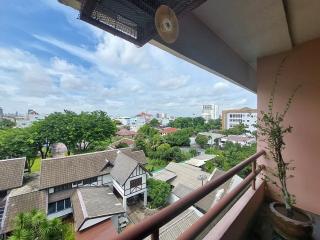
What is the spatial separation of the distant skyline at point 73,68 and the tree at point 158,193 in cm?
456

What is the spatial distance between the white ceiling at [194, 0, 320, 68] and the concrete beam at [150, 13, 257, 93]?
0.07m

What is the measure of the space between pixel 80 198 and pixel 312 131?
6.81 m

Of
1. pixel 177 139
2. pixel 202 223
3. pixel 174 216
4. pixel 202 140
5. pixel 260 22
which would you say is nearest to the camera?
pixel 174 216

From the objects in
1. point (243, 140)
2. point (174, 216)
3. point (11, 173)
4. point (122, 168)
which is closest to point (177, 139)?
point (243, 140)

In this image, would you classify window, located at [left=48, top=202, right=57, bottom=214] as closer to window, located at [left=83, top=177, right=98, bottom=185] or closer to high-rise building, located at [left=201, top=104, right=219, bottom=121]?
window, located at [left=83, top=177, right=98, bottom=185]

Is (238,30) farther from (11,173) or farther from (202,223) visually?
(11,173)

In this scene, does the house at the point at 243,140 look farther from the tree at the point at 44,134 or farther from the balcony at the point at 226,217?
the tree at the point at 44,134

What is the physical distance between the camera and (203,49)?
4.95ft

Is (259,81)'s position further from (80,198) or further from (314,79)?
(80,198)

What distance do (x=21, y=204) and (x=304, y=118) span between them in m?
7.36

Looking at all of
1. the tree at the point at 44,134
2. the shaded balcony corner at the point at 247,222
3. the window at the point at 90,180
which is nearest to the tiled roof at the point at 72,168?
the window at the point at 90,180

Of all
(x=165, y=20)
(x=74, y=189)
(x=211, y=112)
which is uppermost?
(x=211, y=112)

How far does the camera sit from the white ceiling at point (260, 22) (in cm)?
123

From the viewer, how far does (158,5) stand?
78cm
